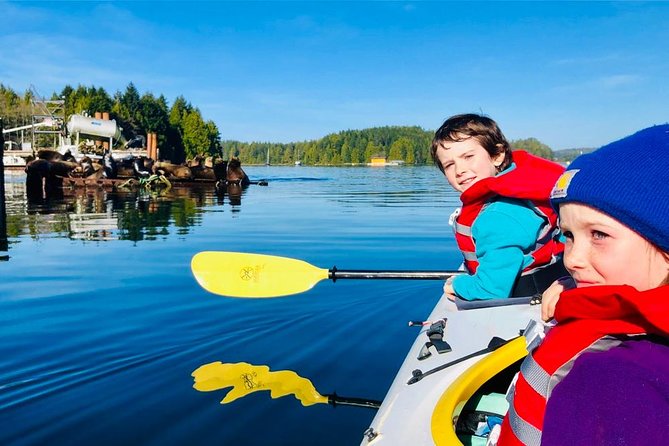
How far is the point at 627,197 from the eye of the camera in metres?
1.21

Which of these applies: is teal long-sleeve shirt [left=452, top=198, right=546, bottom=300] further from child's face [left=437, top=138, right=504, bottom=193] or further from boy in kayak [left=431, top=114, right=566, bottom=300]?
child's face [left=437, top=138, right=504, bottom=193]

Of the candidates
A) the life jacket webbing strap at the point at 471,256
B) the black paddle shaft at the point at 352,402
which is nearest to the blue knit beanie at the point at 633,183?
the life jacket webbing strap at the point at 471,256

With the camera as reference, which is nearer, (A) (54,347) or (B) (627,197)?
(B) (627,197)

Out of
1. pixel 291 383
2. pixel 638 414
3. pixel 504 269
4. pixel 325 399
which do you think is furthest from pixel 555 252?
pixel 638 414

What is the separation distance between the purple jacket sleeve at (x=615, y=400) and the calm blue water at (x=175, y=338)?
81.2 inches

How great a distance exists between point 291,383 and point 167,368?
0.91m

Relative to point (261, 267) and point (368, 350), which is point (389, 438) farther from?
point (261, 267)

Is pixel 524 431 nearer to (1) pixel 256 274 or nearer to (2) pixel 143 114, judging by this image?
(1) pixel 256 274

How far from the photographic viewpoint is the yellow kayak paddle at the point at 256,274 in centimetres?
495

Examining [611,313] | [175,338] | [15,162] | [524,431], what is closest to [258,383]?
[175,338]

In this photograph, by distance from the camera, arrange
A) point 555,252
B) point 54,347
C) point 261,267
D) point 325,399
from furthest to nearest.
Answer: point 261,267
point 54,347
point 325,399
point 555,252

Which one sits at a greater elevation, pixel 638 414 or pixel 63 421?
pixel 638 414

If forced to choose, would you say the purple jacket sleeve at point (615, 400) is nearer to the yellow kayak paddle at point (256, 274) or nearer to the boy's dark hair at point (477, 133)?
the boy's dark hair at point (477, 133)

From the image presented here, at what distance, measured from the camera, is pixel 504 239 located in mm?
2904
